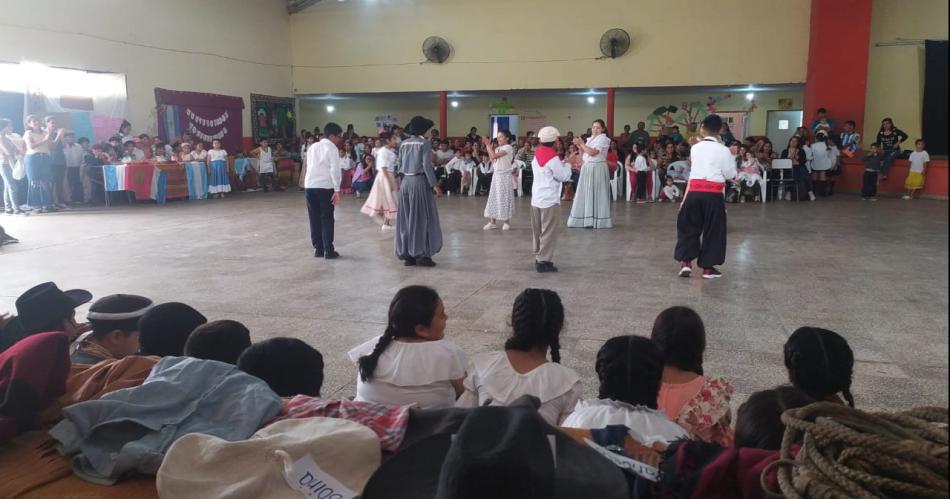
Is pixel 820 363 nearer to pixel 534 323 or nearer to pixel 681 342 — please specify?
pixel 681 342

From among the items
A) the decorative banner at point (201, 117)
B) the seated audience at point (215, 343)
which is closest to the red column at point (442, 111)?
the decorative banner at point (201, 117)

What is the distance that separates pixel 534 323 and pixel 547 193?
12.3ft

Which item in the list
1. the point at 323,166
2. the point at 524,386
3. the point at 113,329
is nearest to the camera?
the point at 524,386

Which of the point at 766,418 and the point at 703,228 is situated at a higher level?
the point at 703,228

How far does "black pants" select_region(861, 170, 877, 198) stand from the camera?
11915mm

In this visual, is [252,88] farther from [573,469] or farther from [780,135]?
[573,469]

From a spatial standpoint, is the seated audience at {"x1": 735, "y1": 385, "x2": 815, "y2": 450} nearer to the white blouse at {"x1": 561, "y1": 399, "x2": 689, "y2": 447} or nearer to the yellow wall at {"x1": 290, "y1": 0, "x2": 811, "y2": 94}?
the white blouse at {"x1": 561, "y1": 399, "x2": 689, "y2": 447}

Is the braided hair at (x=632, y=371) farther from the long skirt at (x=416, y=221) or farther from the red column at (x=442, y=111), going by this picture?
the red column at (x=442, y=111)

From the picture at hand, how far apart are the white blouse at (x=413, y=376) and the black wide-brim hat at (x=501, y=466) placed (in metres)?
0.75

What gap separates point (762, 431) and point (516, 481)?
2.95ft

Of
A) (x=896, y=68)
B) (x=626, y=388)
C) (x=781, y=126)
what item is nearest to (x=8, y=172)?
(x=626, y=388)

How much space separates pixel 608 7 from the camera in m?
14.9

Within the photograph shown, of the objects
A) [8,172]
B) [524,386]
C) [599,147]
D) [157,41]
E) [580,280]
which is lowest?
[580,280]

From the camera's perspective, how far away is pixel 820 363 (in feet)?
6.65
